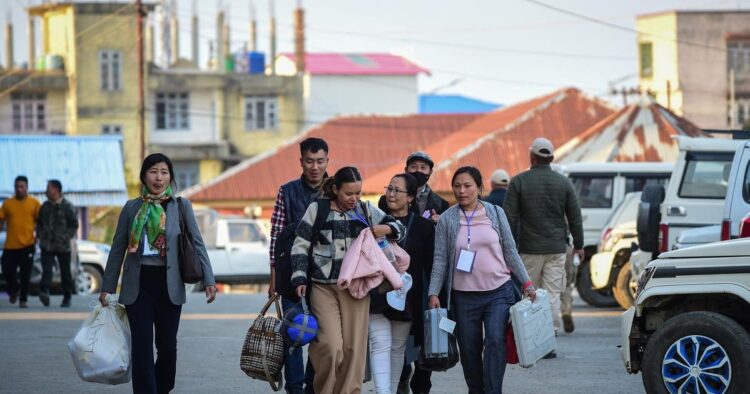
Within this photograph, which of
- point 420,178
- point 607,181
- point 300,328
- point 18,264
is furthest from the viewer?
point 607,181

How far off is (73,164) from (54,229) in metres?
16.2

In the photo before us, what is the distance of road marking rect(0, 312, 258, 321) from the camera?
19828 millimetres

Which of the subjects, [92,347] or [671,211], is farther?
[671,211]

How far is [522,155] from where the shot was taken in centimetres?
5291

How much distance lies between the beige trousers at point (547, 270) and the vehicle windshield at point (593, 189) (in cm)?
1099

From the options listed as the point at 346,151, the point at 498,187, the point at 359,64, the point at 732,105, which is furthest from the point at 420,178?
the point at 359,64

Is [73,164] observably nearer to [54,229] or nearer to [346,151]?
[54,229]

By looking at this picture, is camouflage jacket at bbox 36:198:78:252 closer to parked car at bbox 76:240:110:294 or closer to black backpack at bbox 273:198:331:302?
parked car at bbox 76:240:110:294

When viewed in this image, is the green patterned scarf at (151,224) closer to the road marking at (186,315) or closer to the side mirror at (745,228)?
the side mirror at (745,228)

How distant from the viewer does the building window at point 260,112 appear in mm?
81062

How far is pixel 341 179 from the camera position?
9742mm

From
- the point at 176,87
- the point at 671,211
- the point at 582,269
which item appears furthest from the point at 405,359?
the point at 176,87

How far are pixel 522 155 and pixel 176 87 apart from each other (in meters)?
31.2

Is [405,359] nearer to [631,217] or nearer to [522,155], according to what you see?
[631,217]
